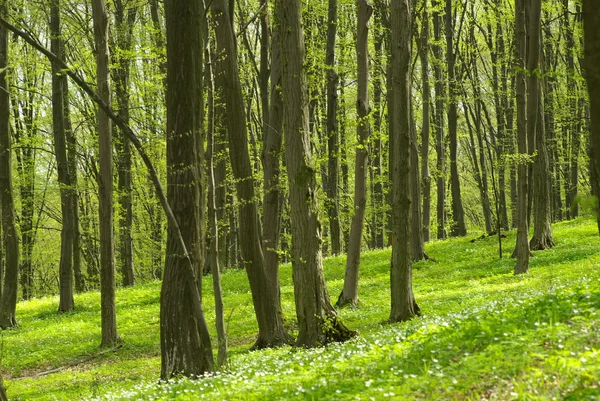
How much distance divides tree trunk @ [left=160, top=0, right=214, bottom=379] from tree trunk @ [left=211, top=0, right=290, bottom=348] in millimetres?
3260

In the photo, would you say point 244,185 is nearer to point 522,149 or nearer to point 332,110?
point 522,149

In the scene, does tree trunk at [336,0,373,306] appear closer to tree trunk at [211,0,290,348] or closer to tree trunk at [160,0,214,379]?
tree trunk at [211,0,290,348]

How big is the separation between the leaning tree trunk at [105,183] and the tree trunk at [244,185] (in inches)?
152

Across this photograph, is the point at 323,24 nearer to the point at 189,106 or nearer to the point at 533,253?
the point at 533,253

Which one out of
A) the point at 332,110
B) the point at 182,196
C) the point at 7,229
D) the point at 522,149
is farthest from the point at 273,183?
the point at 332,110

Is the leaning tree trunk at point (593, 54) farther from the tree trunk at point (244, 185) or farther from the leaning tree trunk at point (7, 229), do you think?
the leaning tree trunk at point (7, 229)

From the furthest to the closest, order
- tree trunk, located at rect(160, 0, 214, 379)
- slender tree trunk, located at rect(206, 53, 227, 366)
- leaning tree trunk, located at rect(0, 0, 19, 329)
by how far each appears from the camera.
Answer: leaning tree trunk, located at rect(0, 0, 19, 329), slender tree trunk, located at rect(206, 53, 227, 366), tree trunk, located at rect(160, 0, 214, 379)

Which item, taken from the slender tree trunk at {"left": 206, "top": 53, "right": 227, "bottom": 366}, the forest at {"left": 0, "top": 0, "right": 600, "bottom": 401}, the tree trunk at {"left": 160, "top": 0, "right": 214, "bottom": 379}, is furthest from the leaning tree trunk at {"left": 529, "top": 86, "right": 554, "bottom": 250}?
the tree trunk at {"left": 160, "top": 0, "right": 214, "bottom": 379}

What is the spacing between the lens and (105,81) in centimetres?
1536

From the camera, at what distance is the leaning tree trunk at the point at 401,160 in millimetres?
12633

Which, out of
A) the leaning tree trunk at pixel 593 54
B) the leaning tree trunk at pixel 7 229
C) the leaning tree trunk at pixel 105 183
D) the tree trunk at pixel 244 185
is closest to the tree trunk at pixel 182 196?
the tree trunk at pixel 244 185

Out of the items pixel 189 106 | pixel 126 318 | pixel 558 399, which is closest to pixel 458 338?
pixel 558 399

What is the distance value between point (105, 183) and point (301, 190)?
683 centimetres

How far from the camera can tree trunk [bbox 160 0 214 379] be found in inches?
363
